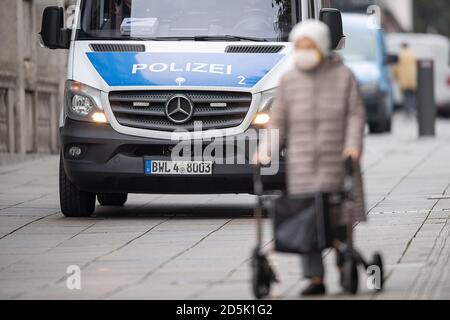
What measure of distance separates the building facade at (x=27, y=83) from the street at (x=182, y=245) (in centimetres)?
444

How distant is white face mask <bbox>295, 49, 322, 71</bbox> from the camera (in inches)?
356

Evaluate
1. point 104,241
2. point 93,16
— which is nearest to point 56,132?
point 93,16

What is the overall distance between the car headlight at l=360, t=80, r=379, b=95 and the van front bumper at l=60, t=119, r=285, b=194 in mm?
19014

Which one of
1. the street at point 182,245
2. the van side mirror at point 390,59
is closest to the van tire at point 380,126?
the van side mirror at point 390,59

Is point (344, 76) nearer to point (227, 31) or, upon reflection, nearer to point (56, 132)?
point (227, 31)

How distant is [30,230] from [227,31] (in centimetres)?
264

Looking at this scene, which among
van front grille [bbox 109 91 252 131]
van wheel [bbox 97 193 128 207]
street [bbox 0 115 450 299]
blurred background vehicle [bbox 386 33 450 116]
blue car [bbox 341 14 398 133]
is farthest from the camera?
blurred background vehicle [bbox 386 33 450 116]

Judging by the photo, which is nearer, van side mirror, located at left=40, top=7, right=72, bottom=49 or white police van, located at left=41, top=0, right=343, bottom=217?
white police van, located at left=41, top=0, right=343, bottom=217

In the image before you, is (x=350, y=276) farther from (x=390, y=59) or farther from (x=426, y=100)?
(x=390, y=59)

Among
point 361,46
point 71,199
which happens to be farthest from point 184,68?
point 361,46

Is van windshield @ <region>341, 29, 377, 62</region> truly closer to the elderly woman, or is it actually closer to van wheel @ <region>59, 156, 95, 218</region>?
van wheel @ <region>59, 156, 95, 218</region>

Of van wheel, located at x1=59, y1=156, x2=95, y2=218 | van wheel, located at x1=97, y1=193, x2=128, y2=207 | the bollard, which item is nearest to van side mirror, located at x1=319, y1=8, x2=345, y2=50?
van wheel, located at x1=59, y1=156, x2=95, y2=218

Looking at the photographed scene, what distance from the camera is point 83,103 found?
14.4m

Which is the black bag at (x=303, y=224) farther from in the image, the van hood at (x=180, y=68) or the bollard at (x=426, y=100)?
the bollard at (x=426, y=100)
